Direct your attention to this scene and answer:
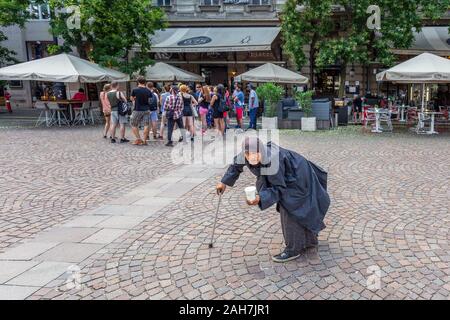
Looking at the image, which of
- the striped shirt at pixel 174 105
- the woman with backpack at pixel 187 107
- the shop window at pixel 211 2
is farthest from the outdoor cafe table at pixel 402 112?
the shop window at pixel 211 2

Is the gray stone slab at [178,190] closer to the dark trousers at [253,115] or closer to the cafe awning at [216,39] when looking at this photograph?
the dark trousers at [253,115]

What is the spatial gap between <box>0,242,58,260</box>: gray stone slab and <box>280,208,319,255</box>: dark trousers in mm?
2612

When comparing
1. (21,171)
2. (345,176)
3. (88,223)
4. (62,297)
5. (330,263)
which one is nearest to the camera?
(62,297)

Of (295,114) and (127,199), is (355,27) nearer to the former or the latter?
(295,114)

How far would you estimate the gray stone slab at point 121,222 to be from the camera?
5.52 meters

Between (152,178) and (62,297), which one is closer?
(62,297)

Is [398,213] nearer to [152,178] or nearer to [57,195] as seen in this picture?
[152,178]

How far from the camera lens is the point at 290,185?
412cm

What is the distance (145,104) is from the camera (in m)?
11.7

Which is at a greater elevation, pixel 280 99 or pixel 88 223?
pixel 280 99
